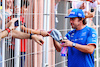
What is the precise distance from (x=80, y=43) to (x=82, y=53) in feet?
0.49

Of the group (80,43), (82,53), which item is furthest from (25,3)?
(82,53)

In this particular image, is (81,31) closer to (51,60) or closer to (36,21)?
(36,21)

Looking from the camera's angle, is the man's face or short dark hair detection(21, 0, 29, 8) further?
the man's face

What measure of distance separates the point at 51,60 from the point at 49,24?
2.20 ft

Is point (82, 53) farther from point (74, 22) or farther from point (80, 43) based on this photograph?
point (74, 22)

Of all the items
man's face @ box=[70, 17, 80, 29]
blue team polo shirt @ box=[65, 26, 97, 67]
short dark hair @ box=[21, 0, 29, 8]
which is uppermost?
short dark hair @ box=[21, 0, 29, 8]

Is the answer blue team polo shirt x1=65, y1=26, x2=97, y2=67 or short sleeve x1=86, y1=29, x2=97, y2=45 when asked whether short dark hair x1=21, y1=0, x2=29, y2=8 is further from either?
short sleeve x1=86, y1=29, x2=97, y2=45

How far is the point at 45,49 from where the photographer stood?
4395 millimetres

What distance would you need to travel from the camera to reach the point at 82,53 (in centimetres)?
375

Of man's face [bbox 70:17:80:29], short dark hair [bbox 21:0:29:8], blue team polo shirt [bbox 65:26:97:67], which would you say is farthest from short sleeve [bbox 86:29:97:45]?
short dark hair [bbox 21:0:29:8]

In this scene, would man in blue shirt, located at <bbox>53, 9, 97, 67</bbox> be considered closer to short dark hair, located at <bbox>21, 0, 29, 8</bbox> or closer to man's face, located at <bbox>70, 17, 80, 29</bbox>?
man's face, located at <bbox>70, 17, 80, 29</bbox>

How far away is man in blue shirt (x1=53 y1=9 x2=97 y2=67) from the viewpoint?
11.9ft

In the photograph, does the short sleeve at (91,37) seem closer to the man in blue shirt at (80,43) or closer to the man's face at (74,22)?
the man in blue shirt at (80,43)

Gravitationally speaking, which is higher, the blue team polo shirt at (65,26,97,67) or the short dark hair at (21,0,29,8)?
the short dark hair at (21,0,29,8)
